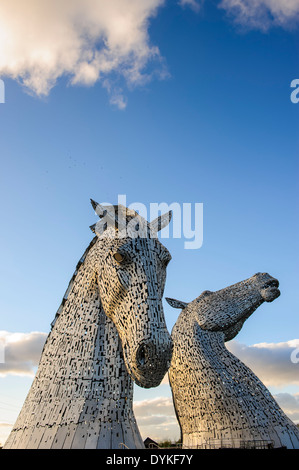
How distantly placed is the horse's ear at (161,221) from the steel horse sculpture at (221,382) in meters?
3.26

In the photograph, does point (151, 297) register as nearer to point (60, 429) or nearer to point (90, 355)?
point (90, 355)

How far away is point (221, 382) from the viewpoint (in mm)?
5434

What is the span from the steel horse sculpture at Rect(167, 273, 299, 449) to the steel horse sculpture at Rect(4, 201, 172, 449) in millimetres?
3373

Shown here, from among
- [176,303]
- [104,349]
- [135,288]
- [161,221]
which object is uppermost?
[176,303]

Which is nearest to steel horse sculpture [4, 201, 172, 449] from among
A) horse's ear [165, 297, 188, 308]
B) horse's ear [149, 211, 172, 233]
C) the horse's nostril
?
the horse's nostril

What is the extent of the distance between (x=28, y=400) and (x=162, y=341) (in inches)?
40.5

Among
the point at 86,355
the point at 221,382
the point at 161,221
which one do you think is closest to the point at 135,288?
the point at 86,355

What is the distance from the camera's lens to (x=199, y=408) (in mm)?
5484

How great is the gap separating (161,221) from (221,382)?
3356 millimetres

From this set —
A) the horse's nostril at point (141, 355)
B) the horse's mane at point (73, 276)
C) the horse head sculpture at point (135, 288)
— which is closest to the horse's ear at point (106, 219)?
the horse head sculpture at point (135, 288)

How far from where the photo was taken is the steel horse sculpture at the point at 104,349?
2152 millimetres

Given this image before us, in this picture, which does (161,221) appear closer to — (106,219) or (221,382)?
(106,219)

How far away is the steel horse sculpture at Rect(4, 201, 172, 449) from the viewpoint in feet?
7.06
